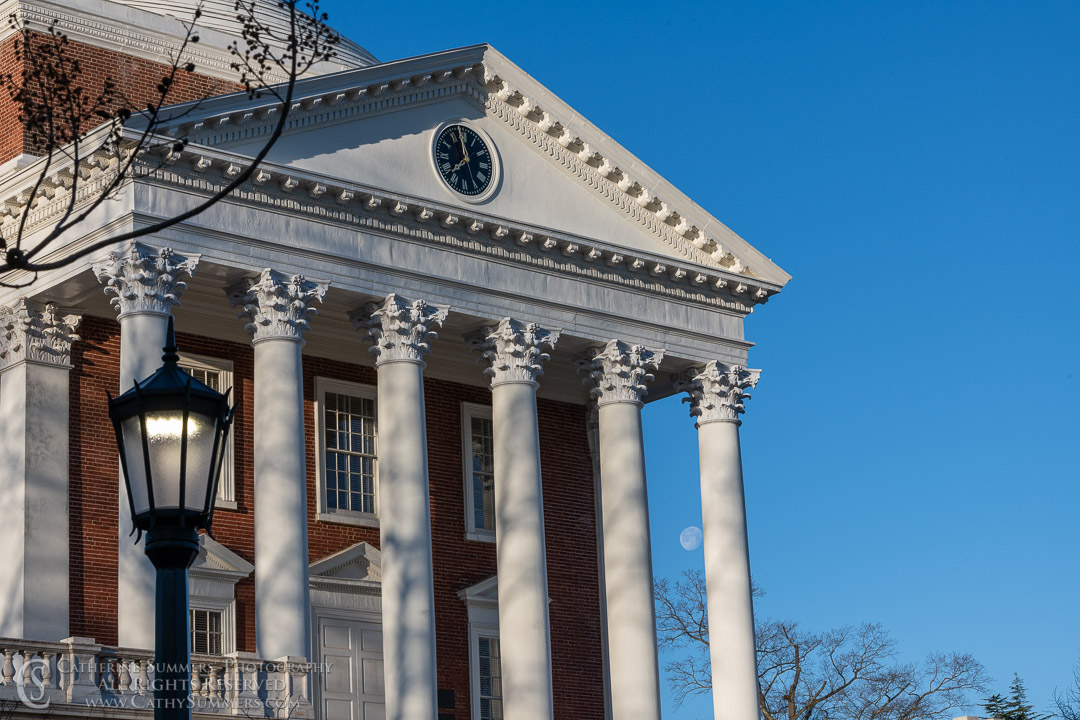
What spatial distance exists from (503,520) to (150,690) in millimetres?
9310

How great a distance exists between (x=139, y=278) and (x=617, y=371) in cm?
964

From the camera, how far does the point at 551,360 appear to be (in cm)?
3438

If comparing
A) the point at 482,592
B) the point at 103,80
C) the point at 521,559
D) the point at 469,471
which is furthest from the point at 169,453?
the point at 469,471

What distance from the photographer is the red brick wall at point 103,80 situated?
1205 inches

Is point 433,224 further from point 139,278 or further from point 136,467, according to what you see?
point 136,467

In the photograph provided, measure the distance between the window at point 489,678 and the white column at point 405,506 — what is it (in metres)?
5.21

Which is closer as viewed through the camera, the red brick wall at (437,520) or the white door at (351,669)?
the red brick wall at (437,520)

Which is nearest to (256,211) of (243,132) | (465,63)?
(243,132)

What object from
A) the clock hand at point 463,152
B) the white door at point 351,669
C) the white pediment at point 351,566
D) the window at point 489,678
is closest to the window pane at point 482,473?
the window at point 489,678

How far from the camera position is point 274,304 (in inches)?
1111

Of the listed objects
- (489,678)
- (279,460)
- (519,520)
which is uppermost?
(279,460)

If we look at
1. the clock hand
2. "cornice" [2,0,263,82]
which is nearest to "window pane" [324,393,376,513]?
the clock hand

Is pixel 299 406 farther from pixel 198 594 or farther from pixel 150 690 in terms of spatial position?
pixel 150 690

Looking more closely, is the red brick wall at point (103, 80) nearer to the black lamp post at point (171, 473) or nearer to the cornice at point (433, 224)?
the cornice at point (433, 224)
